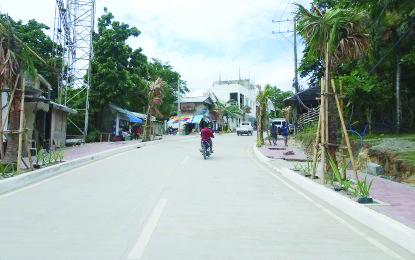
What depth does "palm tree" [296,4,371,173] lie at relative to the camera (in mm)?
10352

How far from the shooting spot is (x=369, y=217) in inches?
256

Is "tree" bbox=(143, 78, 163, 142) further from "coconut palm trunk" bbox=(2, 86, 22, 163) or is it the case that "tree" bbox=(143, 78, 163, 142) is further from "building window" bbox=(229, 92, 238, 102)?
"building window" bbox=(229, 92, 238, 102)

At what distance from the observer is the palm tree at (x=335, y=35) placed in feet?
34.0

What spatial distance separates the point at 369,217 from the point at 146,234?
3695mm

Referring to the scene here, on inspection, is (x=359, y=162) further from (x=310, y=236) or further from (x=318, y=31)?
(x=310, y=236)

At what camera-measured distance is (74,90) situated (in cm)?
3381

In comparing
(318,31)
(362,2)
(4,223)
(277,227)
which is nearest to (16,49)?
(4,223)

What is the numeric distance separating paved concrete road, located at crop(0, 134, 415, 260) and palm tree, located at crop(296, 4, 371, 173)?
3379 millimetres

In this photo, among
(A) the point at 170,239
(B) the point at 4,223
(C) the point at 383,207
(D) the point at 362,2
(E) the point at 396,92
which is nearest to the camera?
(A) the point at 170,239

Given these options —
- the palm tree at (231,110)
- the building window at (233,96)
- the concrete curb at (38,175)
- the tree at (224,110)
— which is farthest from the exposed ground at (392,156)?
the building window at (233,96)

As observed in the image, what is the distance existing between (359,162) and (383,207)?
811cm

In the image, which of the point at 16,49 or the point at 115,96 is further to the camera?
the point at 115,96

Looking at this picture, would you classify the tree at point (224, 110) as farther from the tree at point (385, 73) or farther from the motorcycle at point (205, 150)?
the motorcycle at point (205, 150)

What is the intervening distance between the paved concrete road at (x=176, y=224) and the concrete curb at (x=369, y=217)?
15 cm
